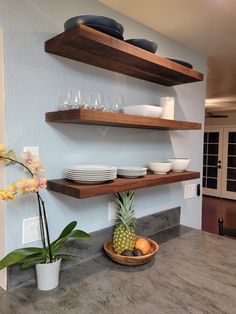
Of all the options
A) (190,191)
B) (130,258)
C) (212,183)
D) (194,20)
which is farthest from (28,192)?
(212,183)

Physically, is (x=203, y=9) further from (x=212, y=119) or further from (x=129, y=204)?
(x=212, y=119)

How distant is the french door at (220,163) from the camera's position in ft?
22.3

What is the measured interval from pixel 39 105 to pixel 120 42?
0.47 meters

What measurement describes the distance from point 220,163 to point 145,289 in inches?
252

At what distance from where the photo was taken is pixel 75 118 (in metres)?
1.08

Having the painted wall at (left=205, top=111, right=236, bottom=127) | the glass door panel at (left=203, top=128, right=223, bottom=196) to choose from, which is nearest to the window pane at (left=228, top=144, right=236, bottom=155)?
the glass door panel at (left=203, top=128, right=223, bottom=196)

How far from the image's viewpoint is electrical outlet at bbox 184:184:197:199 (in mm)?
2145

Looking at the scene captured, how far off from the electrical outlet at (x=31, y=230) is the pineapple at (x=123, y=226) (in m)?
0.42

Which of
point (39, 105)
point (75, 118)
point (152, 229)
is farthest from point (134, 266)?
point (39, 105)

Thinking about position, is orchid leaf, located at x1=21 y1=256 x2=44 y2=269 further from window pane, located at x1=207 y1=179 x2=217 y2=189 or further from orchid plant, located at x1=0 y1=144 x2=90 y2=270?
window pane, located at x1=207 y1=179 x2=217 y2=189

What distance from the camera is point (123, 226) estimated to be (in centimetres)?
146

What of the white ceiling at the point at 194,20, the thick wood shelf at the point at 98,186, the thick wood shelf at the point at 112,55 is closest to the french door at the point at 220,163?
the white ceiling at the point at 194,20

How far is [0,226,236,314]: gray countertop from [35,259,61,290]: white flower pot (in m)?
0.03

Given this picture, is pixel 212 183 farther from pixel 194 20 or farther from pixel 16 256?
pixel 16 256
